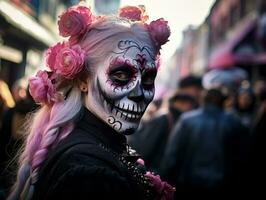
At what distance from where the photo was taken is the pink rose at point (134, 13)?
2.34m

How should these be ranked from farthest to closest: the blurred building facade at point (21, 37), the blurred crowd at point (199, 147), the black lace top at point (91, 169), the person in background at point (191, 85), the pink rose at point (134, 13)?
the blurred building facade at point (21, 37)
the person in background at point (191, 85)
the blurred crowd at point (199, 147)
the pink rose at point (134, 13)
the black lace top at point (91, 169)

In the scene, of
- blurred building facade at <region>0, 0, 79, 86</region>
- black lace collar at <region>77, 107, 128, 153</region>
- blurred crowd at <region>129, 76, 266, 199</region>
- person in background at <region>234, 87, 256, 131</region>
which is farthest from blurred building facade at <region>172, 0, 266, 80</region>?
black lace collar at <region>77, 107, 128, 153</region>

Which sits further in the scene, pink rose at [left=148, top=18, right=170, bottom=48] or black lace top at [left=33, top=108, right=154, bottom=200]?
pink rose at [left=148, top=18, right=170, bottom=48]

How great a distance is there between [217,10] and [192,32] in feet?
50.6

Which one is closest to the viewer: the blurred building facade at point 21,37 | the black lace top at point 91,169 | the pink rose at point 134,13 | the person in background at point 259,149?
the black lace top at point 91,169

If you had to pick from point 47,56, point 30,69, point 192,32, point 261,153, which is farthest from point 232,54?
point 192,32

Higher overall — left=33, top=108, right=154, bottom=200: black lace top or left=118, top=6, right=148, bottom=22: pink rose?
left=118, top=6, right=148, bottom=22: pink rose

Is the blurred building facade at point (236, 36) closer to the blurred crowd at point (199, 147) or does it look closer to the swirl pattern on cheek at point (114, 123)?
the blurred crowd at point (199, 147)

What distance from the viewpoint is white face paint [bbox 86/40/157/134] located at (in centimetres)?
206

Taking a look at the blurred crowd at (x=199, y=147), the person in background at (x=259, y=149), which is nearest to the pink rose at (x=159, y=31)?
the blurred crowd at (x=199, y=147)

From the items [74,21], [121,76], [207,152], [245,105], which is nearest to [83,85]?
[121,76]

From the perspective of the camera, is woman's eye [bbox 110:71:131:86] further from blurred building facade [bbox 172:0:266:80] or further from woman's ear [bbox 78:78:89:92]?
blurred building facade [bbox 172:0:266:80]

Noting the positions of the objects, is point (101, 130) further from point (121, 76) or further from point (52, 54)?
point (52, 54)

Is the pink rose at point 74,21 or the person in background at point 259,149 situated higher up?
the pink rose at point 74,21
